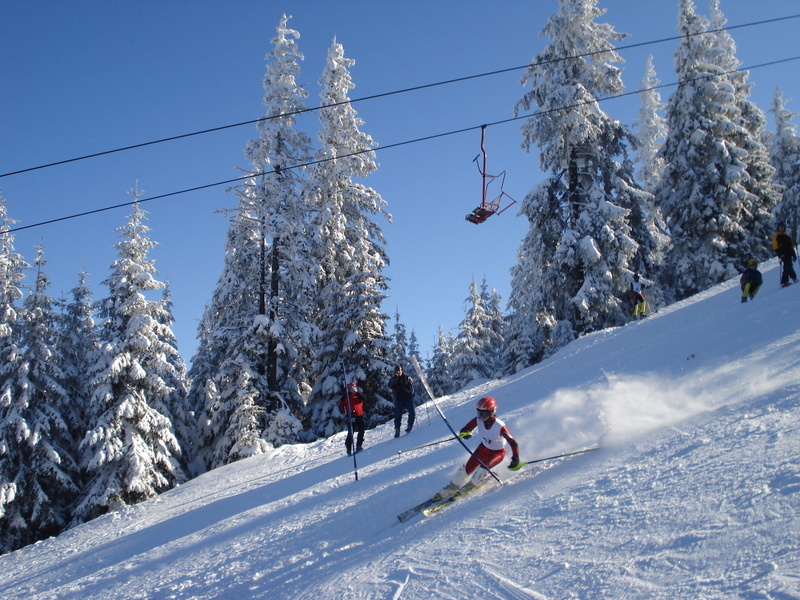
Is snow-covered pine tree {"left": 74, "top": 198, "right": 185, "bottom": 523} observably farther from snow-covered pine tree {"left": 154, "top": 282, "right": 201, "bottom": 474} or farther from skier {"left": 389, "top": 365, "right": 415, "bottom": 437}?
skier {"left": 389, "top": 365, "right": 415, "bottom": 437}

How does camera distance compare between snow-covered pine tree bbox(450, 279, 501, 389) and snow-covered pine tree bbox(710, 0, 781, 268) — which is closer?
snow-covered pine tree bbox(710, 0, 781, 268)

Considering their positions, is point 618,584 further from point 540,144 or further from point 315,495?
point 540,144

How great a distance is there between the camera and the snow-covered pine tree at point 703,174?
2588 centimetres

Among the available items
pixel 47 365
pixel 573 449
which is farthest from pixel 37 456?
pixel 573 449

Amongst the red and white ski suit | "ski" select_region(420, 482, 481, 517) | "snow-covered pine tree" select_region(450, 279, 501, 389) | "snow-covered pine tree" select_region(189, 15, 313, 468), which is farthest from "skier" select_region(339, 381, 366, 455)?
"snow-covered pine tree" select_region(450, 279, 501, 389)

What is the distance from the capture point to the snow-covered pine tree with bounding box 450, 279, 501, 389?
4184 cm

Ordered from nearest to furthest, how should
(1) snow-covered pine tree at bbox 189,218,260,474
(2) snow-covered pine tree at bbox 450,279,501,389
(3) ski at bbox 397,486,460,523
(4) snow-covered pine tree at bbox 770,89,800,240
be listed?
1. (3) ski at bbox 397,486,460,523
2. (1) snow-covered pine tree at bbox 189,218,260,474
3. (4) snow-covered pine tree at bbox 770,89,800,240
4. (2) snow-covered pine tree at bbox 450,279,501,389

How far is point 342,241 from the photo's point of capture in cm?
2798

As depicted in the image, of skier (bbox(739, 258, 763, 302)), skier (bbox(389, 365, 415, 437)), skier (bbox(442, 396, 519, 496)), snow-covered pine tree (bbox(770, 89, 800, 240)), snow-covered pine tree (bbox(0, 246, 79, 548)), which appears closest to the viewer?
skier (bbox(442, 396, 519, 496))

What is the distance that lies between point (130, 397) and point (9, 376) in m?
5.74

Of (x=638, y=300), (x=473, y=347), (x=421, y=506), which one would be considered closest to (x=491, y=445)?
(x=421, y=506)

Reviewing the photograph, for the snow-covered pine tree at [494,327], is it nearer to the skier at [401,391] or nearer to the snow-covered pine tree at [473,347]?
the snow-covered pine tree at [473,347]

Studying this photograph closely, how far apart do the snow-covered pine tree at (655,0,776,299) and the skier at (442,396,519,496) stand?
21.8 meters

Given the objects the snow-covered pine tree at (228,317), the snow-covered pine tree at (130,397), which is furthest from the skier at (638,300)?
the snow-covered pine tree at (130,397)
